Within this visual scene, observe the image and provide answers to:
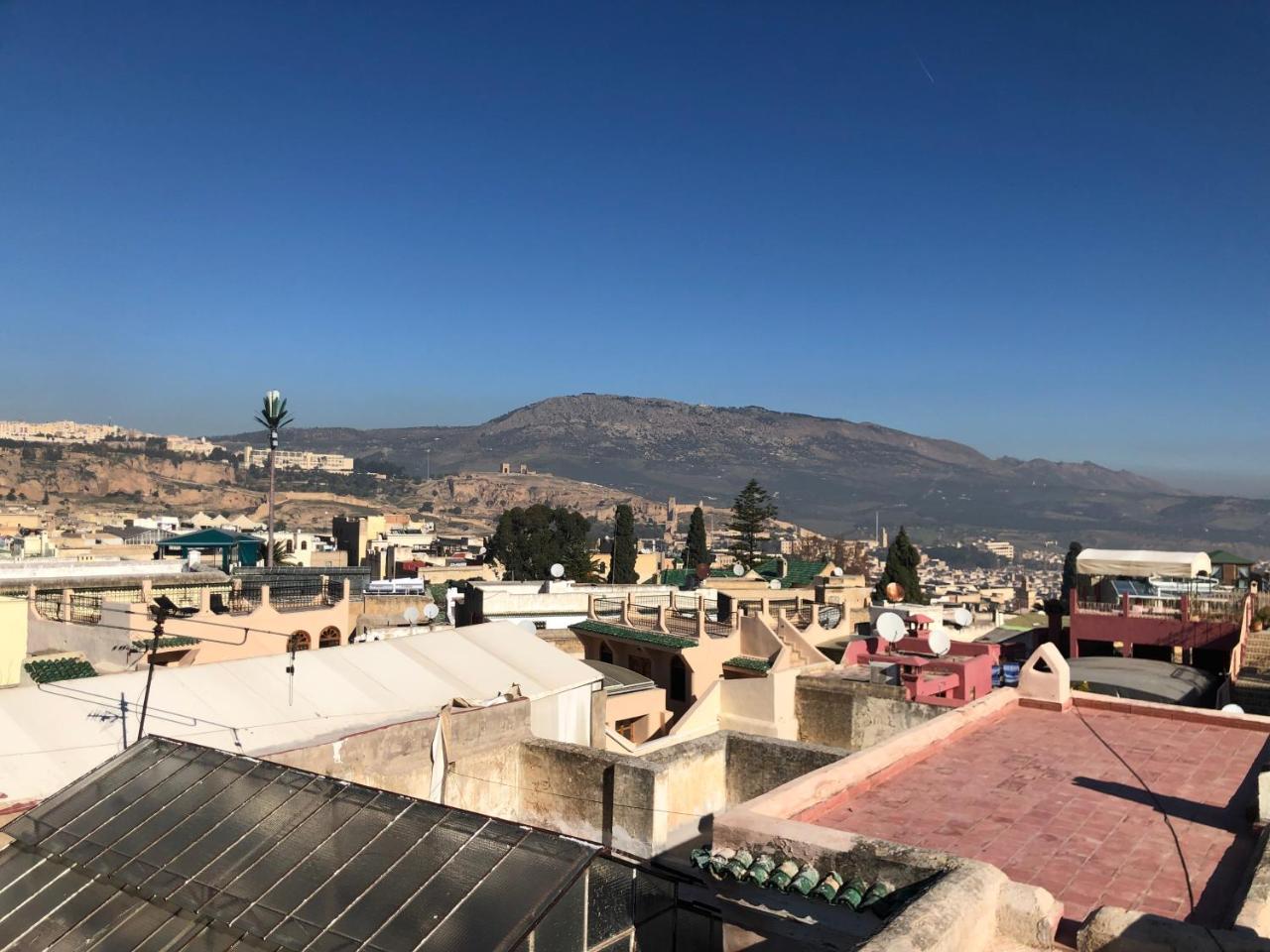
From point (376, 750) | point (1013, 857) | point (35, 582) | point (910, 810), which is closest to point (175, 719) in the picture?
point (376, 750)

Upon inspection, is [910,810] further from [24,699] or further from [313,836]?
[24,699]

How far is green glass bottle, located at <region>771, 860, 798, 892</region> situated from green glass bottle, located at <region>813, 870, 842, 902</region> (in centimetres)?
17

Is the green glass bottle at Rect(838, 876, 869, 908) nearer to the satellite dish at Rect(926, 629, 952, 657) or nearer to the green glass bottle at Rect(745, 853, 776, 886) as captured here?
the green glass bottle at Rect(745, 853, 776, 886)

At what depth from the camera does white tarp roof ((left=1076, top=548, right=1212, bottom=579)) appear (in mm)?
29703

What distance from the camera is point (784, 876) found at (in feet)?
18.2

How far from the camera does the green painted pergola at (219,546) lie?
31.7 metres

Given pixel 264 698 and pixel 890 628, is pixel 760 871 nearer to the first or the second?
pixel 264 698

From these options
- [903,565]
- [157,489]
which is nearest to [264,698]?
[903,565]

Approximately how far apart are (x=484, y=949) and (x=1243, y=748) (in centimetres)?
796

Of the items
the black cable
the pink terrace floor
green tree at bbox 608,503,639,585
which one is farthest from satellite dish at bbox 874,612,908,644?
green tree at bbox 608,503,639,585

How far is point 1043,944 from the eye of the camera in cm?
471

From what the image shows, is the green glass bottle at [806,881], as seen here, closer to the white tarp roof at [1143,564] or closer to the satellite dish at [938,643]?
Result: the satellite dish at [938,643]

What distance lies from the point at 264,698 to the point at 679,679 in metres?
10.9

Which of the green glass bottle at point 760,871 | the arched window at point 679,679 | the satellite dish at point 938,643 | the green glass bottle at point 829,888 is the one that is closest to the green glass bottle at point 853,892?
the green glass bottle at point 829,888
